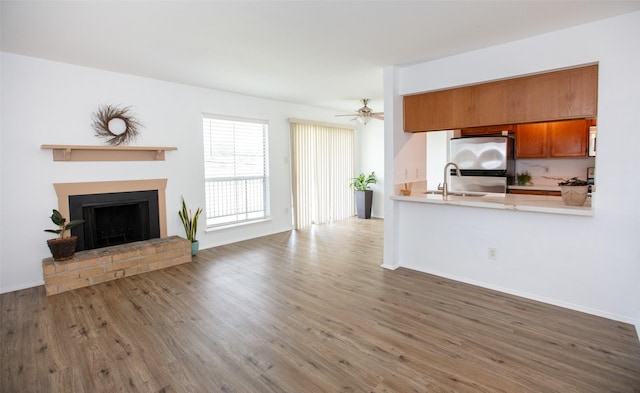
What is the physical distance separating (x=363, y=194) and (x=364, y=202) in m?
0.19

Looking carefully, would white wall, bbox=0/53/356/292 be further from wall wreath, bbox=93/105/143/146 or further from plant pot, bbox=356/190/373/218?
plant pot, bbox=356/190/373/218

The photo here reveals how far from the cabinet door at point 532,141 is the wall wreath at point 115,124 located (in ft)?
18.9

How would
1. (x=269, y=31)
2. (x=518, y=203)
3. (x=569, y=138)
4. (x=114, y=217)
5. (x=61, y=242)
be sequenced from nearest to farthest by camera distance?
(x=269, y=31) < (x=518, y=203) < (x=61, y=242) < (x=114, y=217) < (x=569, y=138)

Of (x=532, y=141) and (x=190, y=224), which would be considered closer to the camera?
(x=190, y=224)

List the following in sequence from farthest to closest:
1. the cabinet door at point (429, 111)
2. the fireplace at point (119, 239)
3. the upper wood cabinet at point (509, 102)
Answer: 1. the cabinet door at point (429, 111)
2. the fireplace at point (119, 239)
3. the upper wood cabinet at point (509, 102)

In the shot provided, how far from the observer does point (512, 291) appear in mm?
3336

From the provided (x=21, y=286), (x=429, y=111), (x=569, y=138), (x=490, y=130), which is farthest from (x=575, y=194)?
(x=21, y=286)

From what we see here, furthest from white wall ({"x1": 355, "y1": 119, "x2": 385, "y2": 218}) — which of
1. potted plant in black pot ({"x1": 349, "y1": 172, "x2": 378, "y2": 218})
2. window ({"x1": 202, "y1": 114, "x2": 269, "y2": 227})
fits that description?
window ({"x1": 202, "y1": 114, "x2": 269, "y2": 227})

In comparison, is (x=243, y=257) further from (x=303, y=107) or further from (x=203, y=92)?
(x=303, y=107)

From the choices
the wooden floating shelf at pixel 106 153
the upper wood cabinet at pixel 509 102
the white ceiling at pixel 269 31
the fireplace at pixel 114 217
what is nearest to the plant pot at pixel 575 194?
the upper wood cabinet at pixel 509 102

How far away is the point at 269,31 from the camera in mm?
2857

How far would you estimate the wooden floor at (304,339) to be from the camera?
2047mm

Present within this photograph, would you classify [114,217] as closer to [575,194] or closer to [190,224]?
[190,224]

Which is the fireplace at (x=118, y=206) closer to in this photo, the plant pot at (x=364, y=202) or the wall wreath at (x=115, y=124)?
the wall wreath at (x=115, y=124)
